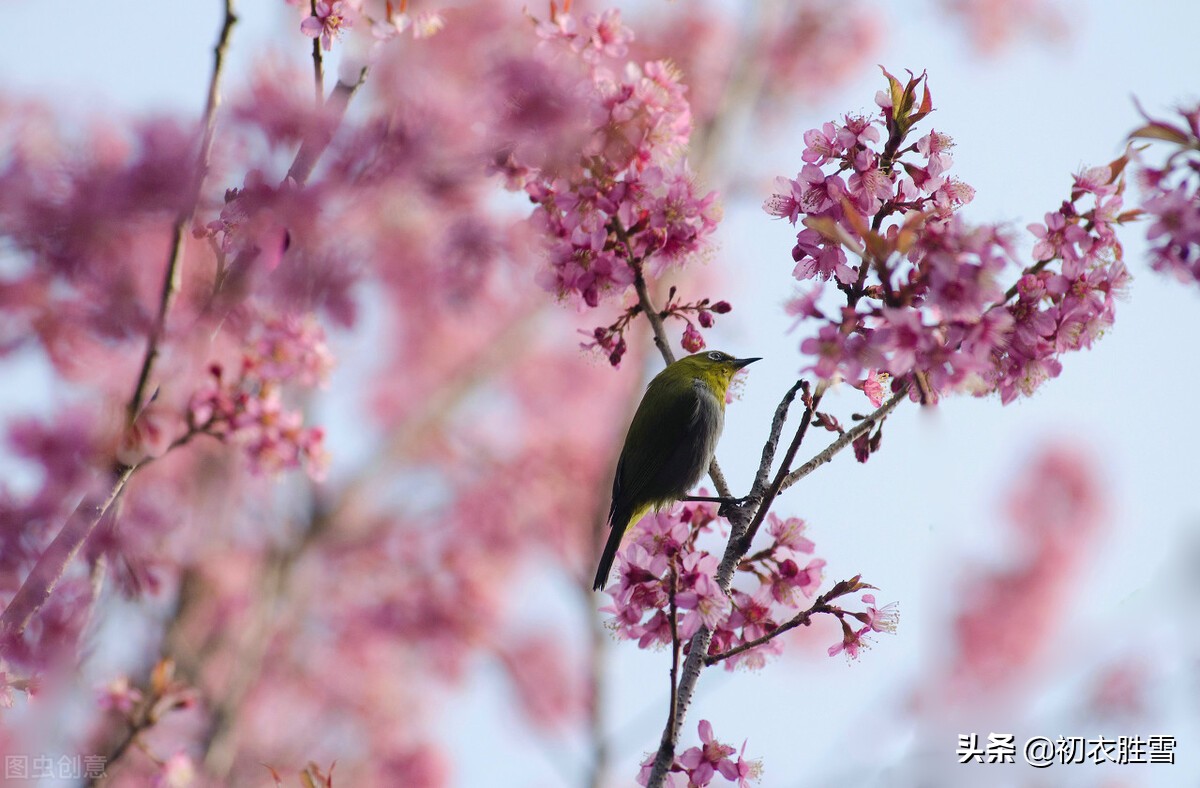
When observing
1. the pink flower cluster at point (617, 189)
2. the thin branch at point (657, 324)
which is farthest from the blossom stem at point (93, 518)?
the thin branch at point (657, 324)

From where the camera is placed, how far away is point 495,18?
34.2 feet

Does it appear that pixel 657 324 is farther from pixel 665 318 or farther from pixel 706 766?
pixel 706 766

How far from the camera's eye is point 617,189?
9.09ft

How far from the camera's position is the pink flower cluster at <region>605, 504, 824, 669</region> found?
7.26 ft

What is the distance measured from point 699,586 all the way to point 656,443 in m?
1.78

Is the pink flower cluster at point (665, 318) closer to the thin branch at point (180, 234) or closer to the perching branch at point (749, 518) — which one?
the perching branch at point (749, 518)

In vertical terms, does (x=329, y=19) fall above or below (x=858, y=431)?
above

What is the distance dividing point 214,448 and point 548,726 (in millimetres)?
4747

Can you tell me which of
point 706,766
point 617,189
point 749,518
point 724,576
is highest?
point 617,189

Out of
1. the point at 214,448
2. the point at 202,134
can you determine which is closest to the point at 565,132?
the point at 202,134

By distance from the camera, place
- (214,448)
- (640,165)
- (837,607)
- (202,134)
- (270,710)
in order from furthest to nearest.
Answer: (270,710), (214,448), (640,165), (202,134), (837,607)

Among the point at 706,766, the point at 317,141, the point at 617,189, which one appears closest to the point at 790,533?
the point at 706,766

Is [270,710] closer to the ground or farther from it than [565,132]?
farther from it

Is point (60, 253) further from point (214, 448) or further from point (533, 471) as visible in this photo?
point (533, 471)
